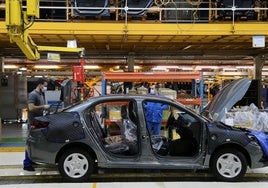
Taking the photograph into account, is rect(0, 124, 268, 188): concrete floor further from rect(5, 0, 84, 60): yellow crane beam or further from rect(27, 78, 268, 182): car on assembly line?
rect(5, 0, 84, 60): yellow crane beam

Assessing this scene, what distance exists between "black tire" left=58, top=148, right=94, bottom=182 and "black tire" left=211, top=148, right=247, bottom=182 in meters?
2.02

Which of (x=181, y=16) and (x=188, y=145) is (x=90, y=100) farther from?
(x=181, y=16)

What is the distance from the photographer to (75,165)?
612cm

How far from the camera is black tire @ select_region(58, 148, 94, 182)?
6090mm

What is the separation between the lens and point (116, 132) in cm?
781

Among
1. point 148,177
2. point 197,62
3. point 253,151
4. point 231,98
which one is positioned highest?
point 197,62

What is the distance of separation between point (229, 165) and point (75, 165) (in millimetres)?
2486

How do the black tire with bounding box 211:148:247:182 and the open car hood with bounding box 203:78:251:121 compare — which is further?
the open car hood with bounding box 203:78:251:121

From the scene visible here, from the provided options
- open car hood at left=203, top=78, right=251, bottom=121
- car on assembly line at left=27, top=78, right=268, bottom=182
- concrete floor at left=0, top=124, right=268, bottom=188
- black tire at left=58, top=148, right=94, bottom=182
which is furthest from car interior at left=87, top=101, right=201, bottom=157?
open car hood at left=203, top=78, right=251, bottom=121

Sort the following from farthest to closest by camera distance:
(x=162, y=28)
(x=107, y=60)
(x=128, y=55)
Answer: (x=107, y=60) → (x=128, y=55) → (x=162, y=28)

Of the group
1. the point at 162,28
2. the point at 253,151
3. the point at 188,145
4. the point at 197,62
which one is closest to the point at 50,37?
the point at 162,28
